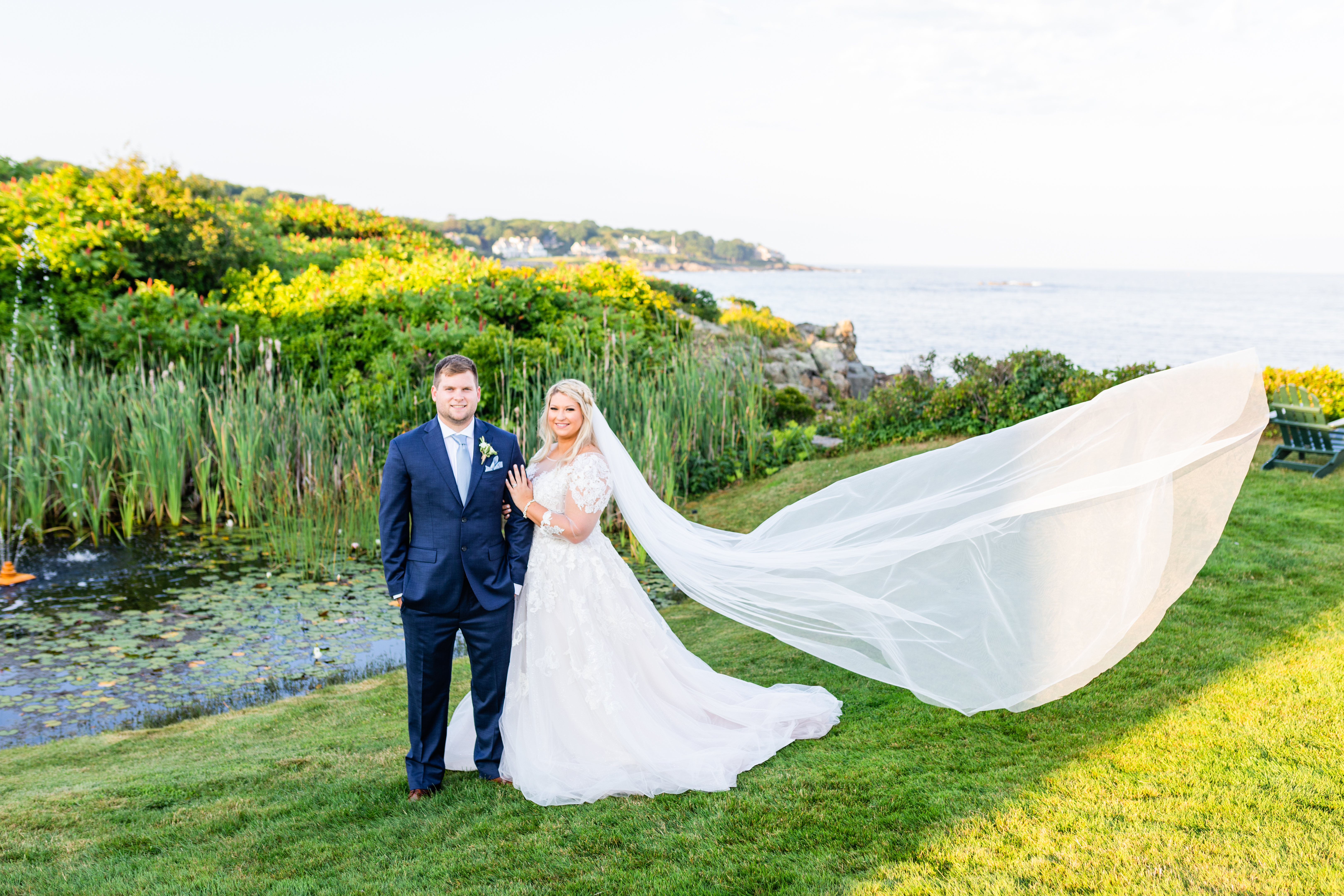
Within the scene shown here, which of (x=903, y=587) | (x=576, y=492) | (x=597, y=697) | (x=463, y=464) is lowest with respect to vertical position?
(x=597, y=697)

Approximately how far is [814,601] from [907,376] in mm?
7129

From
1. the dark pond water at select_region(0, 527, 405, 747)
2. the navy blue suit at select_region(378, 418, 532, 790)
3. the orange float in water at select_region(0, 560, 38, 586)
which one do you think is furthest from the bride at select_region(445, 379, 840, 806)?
the orange float in water at select_region(0, 560, 38, 586)

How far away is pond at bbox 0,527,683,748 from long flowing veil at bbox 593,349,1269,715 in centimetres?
235

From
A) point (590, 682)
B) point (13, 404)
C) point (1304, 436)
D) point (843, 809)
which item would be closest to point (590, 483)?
point (590, 682)

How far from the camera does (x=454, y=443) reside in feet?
11.4

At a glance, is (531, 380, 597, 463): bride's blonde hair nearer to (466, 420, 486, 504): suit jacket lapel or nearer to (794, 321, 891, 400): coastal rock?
(466, 420, 486, 504): suit jacket lapel

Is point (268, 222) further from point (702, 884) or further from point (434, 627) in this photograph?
point (702, 884)

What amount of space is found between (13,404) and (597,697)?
24.6 ft

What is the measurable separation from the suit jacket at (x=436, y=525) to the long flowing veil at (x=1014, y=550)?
0.67 m

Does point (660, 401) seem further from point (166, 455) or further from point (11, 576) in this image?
point (11, 576)

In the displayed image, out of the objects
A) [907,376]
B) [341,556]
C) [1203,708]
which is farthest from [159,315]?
[1203,708]

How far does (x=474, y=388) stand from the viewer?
3471 mm

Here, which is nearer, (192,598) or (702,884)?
(702,884)

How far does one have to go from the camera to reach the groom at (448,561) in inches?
134
